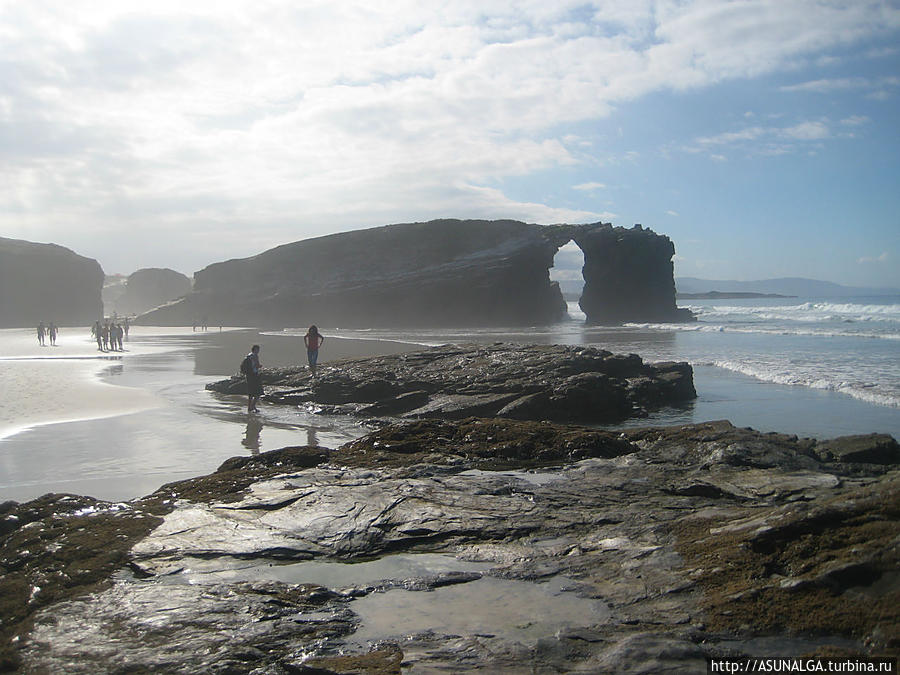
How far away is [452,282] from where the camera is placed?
74875mm

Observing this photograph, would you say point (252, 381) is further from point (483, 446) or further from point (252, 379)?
point (483, 446)

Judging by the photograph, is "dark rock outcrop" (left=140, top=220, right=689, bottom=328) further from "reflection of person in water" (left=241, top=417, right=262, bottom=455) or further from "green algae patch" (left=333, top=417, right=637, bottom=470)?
"green algae patch" (left=333, top=417, right=637, bottom=470)

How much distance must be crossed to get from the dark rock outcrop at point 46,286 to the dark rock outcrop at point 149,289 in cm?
5738

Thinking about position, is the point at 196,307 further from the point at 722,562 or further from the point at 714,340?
the point at 722,562

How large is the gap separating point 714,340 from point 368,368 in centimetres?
2790

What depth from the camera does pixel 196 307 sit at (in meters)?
87.1

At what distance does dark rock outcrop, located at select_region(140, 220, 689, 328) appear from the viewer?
243ft

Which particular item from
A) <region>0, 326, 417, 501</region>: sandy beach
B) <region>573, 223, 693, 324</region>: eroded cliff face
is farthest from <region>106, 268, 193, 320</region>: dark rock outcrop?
<region>0, 326, 417, 501</region>: sandy beach

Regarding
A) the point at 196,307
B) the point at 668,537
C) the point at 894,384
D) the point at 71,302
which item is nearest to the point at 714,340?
the point at 894,384

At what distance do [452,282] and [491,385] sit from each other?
201ft

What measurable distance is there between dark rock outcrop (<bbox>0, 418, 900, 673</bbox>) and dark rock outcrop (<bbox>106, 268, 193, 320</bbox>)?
16455 cm

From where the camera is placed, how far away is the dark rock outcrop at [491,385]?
43.3 ft

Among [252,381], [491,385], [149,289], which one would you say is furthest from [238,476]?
[149,289]

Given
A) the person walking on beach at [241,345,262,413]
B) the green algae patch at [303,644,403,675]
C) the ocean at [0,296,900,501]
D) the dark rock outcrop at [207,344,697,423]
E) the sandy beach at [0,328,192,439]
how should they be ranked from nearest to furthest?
the green algae patch at [303,644,403,675]
the ocean at [0,296,900,501]
the sandy beach at [0,328,192,439]
the dark rock outcrop at [207,344,697,423]
the person walking on beach at [241,345,262,413]
